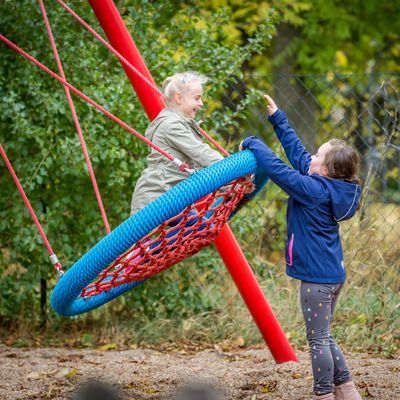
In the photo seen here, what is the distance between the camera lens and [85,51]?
18.7 ft

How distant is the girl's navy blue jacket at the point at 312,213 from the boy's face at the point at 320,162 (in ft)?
0.16

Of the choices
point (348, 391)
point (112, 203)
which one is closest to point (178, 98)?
point (348, 391)

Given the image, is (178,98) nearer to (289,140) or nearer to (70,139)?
(289,140)

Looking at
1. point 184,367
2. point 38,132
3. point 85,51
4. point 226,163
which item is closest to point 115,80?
point 85,51

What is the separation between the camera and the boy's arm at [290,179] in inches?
134

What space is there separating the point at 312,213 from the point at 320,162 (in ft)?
0.80

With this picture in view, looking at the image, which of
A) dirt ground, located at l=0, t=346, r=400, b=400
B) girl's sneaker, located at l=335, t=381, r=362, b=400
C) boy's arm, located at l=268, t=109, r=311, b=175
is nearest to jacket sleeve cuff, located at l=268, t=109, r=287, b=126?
boy's arm, located at l=268, t=109, r=311, b=175

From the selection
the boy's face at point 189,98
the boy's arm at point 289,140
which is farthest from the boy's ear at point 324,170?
the boy's face at point 189,98

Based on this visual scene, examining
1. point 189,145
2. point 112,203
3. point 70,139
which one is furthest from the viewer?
point 112,203

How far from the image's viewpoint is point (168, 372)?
473 centimetres

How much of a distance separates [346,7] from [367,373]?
6.12 metres

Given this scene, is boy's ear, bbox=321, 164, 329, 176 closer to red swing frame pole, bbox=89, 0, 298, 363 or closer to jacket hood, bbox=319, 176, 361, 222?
jacket hood, bbox=319, 176, 361, 222

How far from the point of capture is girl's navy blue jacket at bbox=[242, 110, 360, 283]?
3.43 meters

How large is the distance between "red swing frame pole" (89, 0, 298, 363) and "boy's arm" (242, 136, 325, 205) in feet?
3.83
